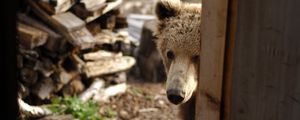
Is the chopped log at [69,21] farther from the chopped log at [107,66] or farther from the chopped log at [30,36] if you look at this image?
the chopped log at [107,66]

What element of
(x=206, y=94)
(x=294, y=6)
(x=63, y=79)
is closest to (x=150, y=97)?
(x=63, y=79)

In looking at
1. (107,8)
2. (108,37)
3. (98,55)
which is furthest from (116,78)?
(107,8)

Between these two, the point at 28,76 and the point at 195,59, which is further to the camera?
the point at 28,76

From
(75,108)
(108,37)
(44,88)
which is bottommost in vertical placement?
(75,108)

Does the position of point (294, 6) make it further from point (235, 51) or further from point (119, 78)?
point (119, 78)

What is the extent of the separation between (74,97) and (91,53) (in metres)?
0.74

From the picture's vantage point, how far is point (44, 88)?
4.93 metres

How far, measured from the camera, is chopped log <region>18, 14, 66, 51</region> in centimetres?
468

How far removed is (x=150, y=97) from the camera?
614 cm

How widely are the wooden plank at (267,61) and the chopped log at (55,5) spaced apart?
3.19 m

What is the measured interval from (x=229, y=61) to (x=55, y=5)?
312 centimetres

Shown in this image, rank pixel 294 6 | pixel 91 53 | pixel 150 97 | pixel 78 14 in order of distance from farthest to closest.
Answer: pixel 150 97 < pixel 91 53 < pixel 78 14 < pixel 294 6

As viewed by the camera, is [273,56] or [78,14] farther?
[78,14]

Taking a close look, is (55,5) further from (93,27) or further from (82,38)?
(93,27)
